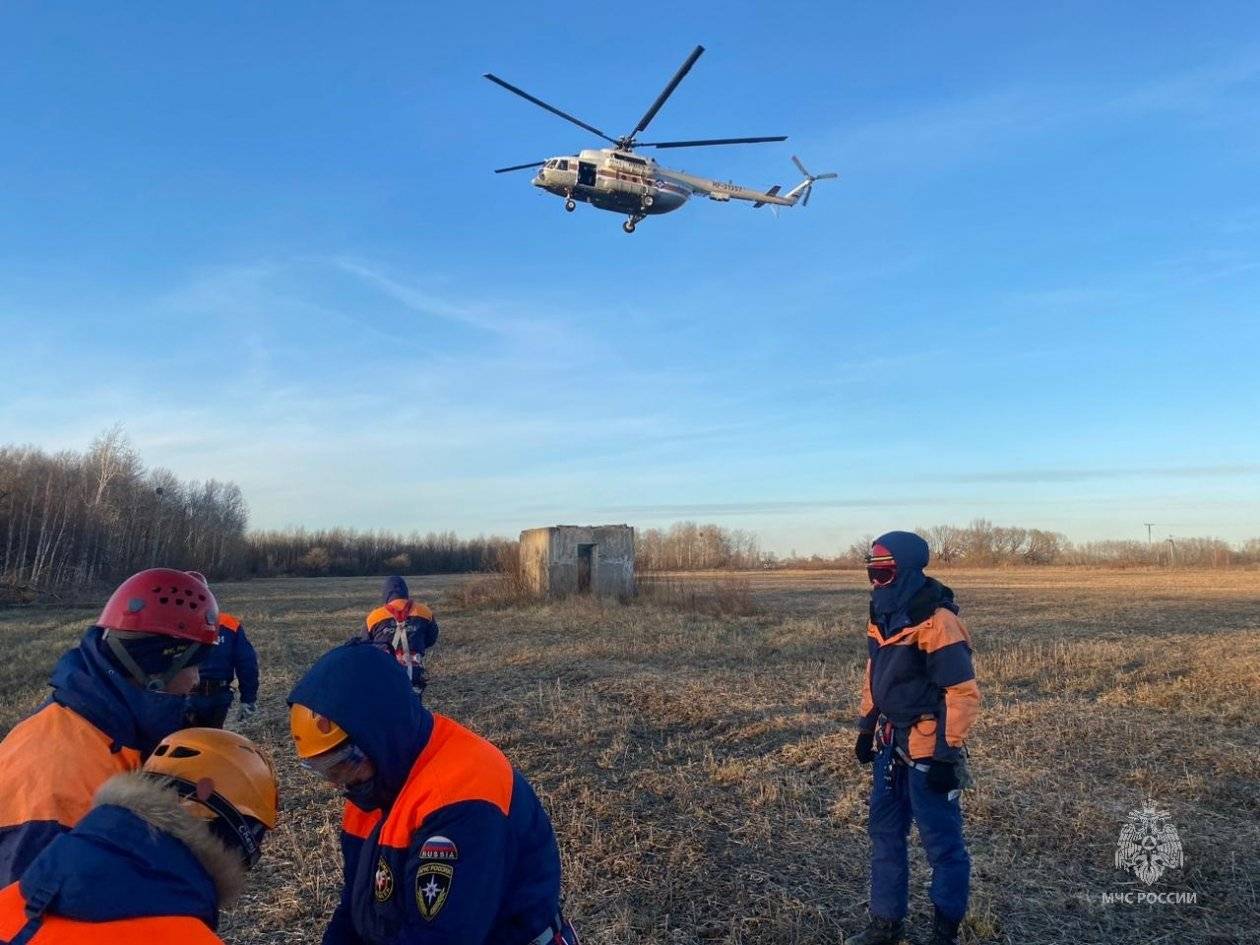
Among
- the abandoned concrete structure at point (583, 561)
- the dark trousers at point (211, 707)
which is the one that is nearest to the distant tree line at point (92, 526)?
the abandoned concrete structure at point (583, 561)

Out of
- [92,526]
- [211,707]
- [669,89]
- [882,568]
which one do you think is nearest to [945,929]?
[882,568]

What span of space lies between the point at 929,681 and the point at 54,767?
14.2ft

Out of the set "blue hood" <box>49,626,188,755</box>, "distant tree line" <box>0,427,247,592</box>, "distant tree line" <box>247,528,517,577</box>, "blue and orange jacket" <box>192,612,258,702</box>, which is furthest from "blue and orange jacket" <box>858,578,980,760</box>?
"distant tree line" <box>247,528,517,577</box>

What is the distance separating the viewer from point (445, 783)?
2305 millimetres

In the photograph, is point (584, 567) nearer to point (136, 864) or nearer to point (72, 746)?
point (72, 746)

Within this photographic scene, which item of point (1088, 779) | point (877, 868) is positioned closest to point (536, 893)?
point (877, 868)

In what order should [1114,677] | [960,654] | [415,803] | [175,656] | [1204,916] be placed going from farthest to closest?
[1114,677] → [1204,916] → [960,654] → [175,656] → [415,803]

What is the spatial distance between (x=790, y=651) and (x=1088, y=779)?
31.6 ft

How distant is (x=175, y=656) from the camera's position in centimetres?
281

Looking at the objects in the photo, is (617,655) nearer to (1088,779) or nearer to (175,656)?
(1088,779)

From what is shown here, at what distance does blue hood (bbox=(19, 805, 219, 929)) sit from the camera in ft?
4.99

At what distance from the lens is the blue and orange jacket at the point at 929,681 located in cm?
497

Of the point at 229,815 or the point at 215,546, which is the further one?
the point at 215,546

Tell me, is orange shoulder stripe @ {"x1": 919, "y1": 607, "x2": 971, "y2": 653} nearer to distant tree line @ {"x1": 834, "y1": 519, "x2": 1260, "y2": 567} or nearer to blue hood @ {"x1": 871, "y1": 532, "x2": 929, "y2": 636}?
blue hood @ {"x1": 871, "y1": 532, "x2": 929, "y2": 636}
